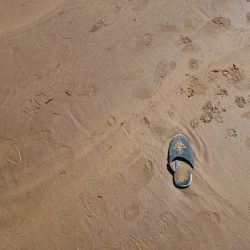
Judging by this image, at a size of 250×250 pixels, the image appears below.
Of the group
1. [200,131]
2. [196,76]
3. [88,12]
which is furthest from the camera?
[88,12]

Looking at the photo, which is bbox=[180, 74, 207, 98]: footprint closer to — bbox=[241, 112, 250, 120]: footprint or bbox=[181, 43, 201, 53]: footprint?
bbox=[181, 43, 201, 53]: footprint

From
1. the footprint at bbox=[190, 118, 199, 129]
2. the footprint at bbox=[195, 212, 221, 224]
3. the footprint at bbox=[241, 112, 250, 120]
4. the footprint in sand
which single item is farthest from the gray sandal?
the footprint at bbox=[241, 112, 250, 120]

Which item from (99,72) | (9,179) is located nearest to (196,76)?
(99,72)

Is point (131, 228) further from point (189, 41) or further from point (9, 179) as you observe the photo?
point (189, 41)

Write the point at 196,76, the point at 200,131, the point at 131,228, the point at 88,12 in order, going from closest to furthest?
the point at 131,228, the point at 200,131, the point at 196,76, the point at 88,12

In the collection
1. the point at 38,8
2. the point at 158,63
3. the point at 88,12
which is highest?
the point at 38,8

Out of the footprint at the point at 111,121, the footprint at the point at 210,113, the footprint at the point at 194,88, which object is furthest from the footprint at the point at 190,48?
the footprint at the point at 111,121

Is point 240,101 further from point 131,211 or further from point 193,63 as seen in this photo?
point 131,211
